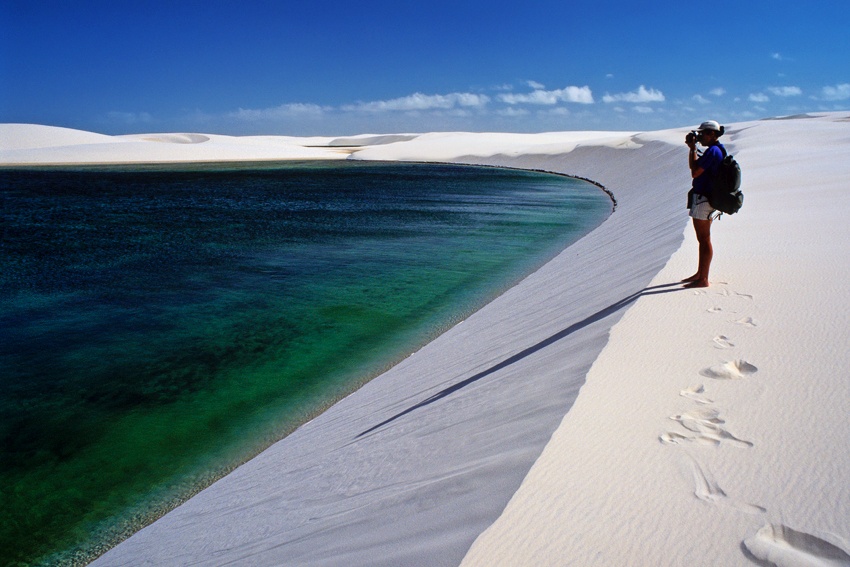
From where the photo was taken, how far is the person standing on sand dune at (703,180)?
15.8ft

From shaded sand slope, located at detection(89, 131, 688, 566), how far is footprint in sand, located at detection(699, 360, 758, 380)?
70 cm

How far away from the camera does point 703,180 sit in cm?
513

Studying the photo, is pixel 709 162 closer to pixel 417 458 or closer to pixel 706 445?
pixel 706 445

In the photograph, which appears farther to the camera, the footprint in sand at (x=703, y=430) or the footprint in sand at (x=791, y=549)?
the footprint in sand at (x=703, y=430)

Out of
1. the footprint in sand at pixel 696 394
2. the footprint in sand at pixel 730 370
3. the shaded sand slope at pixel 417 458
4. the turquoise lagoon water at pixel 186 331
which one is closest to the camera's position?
the shaded sand slope at pixel 417 458

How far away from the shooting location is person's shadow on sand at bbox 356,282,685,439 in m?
4.52

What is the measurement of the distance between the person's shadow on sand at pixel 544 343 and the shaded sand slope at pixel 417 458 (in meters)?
0.03

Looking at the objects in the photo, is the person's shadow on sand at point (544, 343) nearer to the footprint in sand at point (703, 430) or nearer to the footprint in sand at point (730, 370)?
the footprint in sand at point (730, 370)

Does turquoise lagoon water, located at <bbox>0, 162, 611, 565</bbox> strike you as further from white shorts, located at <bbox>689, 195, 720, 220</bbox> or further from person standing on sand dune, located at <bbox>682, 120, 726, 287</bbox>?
white shorts, located at <bbox>689, 195, 720, 220</bbox>

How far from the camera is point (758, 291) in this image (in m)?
4.84

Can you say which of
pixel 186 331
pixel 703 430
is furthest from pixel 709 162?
pixel 186 331

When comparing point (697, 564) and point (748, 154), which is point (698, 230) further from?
point (748, 154)

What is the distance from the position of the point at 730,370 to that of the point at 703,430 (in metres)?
0.77

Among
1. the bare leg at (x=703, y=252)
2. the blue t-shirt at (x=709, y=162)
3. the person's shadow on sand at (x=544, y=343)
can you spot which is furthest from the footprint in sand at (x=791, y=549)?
the blue t-shirt at (x=709, y=162)
